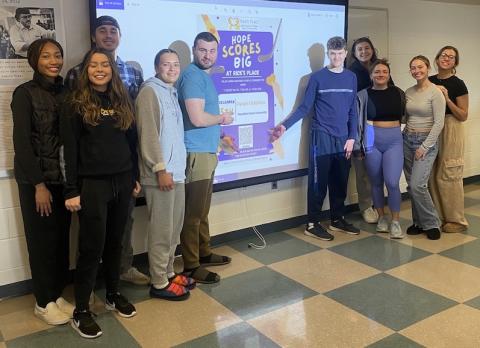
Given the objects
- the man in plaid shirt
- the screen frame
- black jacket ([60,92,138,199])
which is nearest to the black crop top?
the screen frame

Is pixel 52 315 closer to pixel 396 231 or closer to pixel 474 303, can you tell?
pixel 474 303

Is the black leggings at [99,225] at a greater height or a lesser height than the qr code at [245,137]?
lesser

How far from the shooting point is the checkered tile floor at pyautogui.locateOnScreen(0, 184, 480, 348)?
241 centimetres

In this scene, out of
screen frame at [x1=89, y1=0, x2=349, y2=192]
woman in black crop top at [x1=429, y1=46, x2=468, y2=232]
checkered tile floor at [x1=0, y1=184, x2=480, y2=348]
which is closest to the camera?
checkered tile floor at [x1=0, y1=184, x2=480, y2=348]

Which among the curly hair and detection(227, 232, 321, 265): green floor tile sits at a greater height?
the curly hair

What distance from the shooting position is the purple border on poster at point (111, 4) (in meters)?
2.77

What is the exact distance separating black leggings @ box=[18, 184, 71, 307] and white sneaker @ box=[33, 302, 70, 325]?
0.03 meters

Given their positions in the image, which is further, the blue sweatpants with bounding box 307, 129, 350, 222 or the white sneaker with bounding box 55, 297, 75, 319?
the blue sweatpants with bounding box 307, 129, 350, 222

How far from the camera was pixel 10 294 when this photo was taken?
9.56 ft

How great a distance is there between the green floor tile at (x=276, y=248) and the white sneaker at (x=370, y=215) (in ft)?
2.54

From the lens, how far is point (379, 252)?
139 inches

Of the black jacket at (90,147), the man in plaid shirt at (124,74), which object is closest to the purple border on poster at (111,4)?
the man in plaid shirt at (124,74)

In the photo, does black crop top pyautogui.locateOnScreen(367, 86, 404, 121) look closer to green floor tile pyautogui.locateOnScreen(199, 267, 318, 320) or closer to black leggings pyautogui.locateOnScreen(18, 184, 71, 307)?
green floor tile pyautogui.locateOnScreen(199, 267, 318, 320)

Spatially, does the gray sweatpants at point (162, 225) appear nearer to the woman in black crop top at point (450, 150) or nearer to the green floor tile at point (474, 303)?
the green floor tile at point (474, 303)
